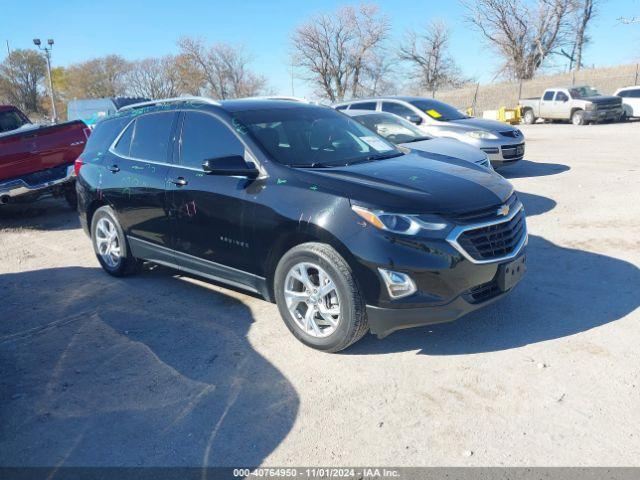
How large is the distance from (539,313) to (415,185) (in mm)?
1507

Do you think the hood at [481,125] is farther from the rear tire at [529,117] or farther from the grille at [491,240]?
the rear tire at [529,117]

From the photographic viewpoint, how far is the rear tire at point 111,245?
5.80 metres

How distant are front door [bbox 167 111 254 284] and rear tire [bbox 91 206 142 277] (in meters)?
1.03

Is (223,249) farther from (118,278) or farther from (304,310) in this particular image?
(118,278)

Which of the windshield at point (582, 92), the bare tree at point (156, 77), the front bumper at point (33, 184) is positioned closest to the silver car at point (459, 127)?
the front bumper at point (33, 184)


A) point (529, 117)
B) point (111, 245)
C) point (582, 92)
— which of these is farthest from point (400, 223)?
point (529, 117)

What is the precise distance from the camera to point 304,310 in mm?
4160

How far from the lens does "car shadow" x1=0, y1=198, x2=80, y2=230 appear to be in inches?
368

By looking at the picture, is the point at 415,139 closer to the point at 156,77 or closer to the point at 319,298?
the point at 319,298

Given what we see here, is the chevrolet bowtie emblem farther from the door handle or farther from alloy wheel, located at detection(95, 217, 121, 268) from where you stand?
alloy wheel, located at detection(95, 217, 121, 268)

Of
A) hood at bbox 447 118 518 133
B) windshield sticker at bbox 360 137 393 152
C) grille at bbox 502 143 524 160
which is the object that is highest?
windshield sticker at bbox 360 137 393 152

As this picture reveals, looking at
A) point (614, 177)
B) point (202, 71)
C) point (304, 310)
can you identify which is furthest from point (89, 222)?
point (202, 71)

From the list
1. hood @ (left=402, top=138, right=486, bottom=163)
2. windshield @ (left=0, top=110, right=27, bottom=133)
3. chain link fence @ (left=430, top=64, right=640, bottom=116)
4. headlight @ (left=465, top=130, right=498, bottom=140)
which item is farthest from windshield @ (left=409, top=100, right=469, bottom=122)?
chain link fence @ (left=430, top=64, right=640, bottom=116)

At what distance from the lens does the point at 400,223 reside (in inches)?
143
